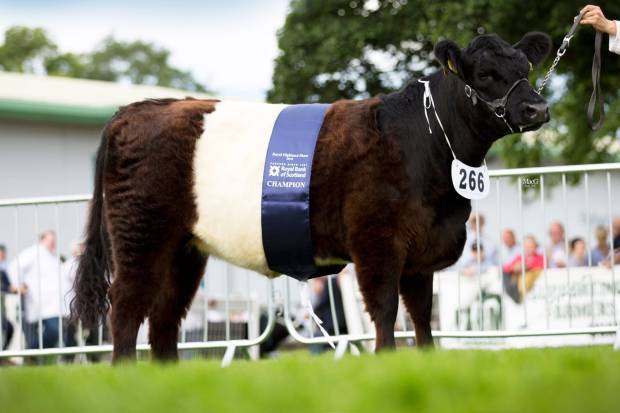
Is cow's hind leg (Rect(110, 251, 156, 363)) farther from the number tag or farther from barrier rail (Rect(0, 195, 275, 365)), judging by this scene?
the number tag

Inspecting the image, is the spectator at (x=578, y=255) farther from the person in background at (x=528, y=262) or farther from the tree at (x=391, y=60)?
the tree at (x=391, y=60)

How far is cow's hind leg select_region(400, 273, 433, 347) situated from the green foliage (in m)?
42.7

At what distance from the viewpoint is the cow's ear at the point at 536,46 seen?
6.71 metres

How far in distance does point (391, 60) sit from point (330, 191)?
39.2 ft

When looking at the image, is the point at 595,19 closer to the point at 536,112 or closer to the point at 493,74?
the point at 493,74

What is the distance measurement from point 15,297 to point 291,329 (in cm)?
384

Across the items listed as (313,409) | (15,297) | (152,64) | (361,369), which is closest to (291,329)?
(15,297)

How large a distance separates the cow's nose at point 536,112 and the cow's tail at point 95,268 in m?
2.84

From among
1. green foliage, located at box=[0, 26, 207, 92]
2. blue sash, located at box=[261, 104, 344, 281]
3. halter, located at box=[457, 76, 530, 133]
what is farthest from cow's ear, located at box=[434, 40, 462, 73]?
green foliage, located at box=[0, 26, 207, 92]

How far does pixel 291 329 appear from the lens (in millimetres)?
8812

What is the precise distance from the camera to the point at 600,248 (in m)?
10.8

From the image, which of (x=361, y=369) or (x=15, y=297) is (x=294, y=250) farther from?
(x=15, y=297)

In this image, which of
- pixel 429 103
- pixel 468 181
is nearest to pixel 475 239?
pixel 429 103

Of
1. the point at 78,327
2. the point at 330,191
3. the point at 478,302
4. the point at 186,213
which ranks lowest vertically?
the point at 78,327
